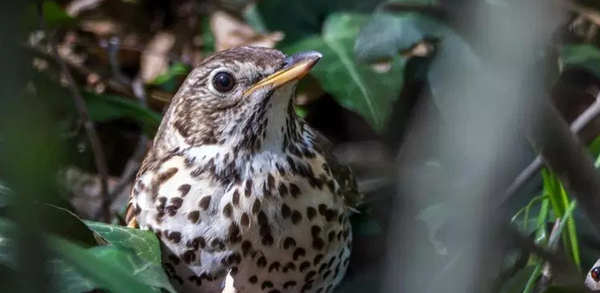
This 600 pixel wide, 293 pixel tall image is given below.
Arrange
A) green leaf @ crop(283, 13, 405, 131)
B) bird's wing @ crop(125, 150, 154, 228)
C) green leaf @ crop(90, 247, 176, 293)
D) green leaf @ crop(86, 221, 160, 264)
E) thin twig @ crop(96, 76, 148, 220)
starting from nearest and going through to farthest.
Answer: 1. green leaf @ crop(90, 247, 176, 293)
2. green leaf @ crop(86, 221, 160, 264)
3. bird's wing @ crop(125, 150, 154, 228)
4. green leaf @ crop(283, 13, 405, 131)
5. thin twig @ crop(96, 76, 148, 220)

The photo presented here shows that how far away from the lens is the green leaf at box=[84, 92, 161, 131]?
132 inches

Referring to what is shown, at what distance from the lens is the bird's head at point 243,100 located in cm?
239

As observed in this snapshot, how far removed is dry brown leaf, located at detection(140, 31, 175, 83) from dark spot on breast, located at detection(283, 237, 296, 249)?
1.83m

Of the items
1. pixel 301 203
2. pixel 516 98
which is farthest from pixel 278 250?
pixel 516 98

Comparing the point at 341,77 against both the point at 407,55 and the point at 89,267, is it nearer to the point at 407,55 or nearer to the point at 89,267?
the point at 407,55

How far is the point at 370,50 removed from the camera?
3309 millimetres

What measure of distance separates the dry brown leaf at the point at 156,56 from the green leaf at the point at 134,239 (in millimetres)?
1766

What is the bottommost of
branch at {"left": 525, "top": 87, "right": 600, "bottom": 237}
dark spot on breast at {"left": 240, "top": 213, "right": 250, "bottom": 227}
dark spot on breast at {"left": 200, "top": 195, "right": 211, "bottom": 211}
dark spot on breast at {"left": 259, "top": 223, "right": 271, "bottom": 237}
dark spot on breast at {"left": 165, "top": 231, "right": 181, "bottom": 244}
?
dark spot on breast at {"left": 259, "top": 223, "right": 271, "bottom": 237}

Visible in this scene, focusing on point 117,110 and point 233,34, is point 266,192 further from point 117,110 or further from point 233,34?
point 233,34

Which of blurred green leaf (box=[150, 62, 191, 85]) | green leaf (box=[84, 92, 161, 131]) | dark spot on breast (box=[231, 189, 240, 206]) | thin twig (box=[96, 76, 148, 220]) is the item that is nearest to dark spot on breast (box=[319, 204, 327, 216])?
dark spot on breast (box=[231, 189, 240, 206])

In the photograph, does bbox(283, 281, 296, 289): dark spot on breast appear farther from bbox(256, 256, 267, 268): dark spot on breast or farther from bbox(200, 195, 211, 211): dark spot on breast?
bbox(200, 195, 211, 211): dark spot on breast

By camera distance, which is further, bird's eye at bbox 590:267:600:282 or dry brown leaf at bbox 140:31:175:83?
dry brown leaf at bbox 140:31:175:83

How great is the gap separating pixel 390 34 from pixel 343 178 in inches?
28.2

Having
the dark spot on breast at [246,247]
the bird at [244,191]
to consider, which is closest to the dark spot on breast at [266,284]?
the bird at [244,191]
